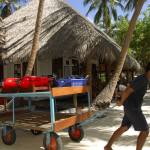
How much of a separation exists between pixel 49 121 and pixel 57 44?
28.5ft

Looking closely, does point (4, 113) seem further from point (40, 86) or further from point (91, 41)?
point (91, 41)

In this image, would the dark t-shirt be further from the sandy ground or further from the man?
the sandy ground

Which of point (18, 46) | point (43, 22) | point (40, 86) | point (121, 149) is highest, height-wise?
point (43, 22)

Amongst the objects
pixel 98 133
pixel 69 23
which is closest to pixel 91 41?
pixel 69 23

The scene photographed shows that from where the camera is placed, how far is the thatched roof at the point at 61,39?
15.9 meters

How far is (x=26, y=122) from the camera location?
781cm

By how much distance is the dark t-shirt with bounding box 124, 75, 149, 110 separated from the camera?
6.50 m

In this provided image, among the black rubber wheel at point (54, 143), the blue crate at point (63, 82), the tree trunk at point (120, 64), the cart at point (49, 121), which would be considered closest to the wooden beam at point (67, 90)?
the cart at point (49, 121)

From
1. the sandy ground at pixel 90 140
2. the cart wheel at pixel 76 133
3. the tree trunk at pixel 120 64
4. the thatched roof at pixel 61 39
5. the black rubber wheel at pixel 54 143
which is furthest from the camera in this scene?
the thatched roof at pixel 61 39

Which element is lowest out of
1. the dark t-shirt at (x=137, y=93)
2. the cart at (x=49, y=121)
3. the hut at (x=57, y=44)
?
the cart at (x=49, y=121)

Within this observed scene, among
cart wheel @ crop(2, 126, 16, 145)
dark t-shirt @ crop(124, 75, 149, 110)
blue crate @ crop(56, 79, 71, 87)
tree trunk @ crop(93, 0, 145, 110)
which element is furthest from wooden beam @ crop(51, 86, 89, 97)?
tree trunk @ crop(93, 0, 145, 110)

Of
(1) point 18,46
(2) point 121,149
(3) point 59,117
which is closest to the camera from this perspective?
(2) point 121,149

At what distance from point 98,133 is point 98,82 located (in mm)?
9971

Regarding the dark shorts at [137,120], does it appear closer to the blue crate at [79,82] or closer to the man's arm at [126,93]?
the man's arm at [126,93]
